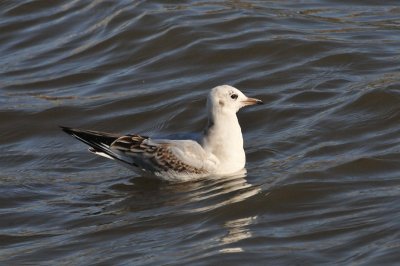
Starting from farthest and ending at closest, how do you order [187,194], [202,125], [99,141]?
[202,125], [99,141], [187,194]

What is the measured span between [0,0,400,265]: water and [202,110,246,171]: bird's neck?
177 mm

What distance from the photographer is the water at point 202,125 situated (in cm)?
847

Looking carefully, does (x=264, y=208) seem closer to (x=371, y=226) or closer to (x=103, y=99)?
(x=371, y=226)

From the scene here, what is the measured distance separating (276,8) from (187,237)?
22.4 ft

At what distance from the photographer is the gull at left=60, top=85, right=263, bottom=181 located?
1019 centimetres

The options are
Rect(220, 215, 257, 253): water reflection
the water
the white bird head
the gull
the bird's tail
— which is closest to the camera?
→ Rect(220, 215, 257, 253): water reflection

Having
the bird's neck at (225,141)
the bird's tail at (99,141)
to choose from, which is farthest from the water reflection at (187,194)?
the bird's tail at (99,141)

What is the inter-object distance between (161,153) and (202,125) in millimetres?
1663

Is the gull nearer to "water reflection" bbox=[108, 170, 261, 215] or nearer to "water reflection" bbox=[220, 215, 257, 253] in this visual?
"water reflection" bbox=[108, 170, 261, 215]

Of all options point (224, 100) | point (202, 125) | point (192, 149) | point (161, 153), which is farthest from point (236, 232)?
point (202, 125)

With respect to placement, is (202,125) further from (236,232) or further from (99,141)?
(236,232)

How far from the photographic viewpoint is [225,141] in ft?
33.7

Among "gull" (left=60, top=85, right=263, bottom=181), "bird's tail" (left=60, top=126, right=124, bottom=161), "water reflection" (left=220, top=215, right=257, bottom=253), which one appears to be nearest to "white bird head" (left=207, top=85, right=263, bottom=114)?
"gull" (left=60, top=85, right=263, bottom=181)

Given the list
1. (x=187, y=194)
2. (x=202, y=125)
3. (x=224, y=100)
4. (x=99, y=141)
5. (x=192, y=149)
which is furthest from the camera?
(x=202, y=125)
